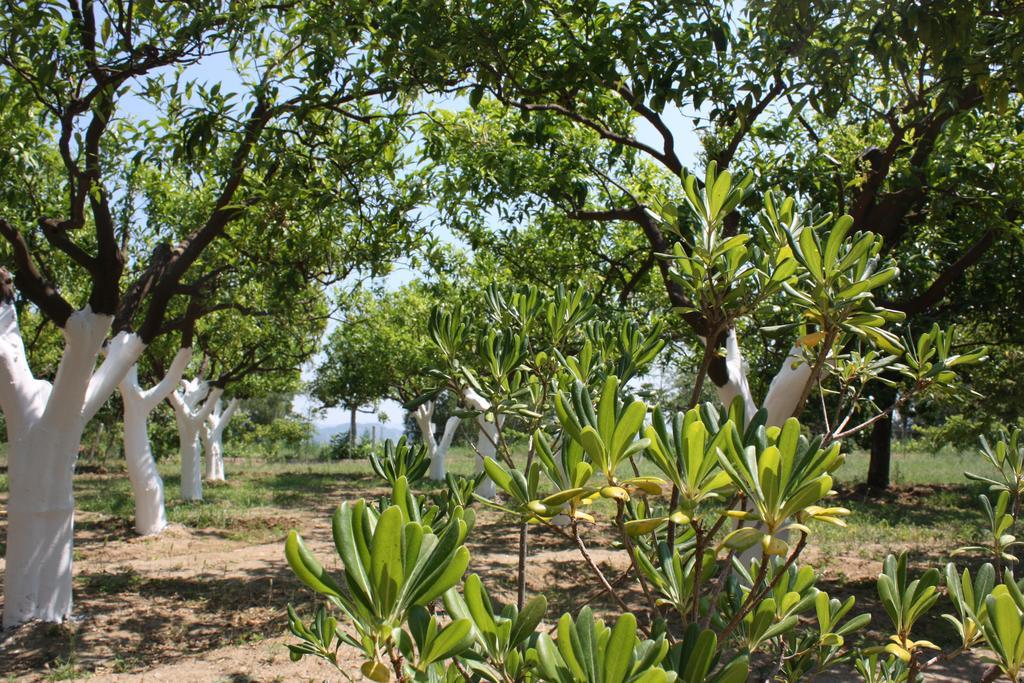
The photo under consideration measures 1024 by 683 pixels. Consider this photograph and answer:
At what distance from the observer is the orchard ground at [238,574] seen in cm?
527

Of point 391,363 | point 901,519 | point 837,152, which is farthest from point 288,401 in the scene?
point 837,152

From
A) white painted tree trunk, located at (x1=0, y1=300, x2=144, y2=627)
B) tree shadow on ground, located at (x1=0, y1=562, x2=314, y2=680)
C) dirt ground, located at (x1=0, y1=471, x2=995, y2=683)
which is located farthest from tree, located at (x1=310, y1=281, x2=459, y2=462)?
white painted tree trunk, located at (x1=0, y1=300, x2=144, y2=627)

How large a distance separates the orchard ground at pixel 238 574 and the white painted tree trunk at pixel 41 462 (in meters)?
0.29

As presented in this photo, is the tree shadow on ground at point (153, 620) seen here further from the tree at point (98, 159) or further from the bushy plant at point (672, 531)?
the bushy plant at point (672, 531)

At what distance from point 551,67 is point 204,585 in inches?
235

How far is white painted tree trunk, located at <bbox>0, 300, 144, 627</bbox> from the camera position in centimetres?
566

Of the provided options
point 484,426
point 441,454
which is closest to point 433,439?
point 441,454

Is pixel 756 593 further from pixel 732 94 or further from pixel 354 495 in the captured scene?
pixel 354 495

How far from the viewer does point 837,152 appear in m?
6.95

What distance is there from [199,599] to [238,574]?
1.00 meters

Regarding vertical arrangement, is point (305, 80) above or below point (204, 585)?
above

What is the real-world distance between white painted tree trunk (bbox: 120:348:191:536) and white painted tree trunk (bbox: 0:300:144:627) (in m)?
4.08

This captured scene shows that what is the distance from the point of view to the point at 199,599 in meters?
6.96

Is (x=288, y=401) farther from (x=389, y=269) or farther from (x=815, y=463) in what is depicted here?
(x=815, y=463)
